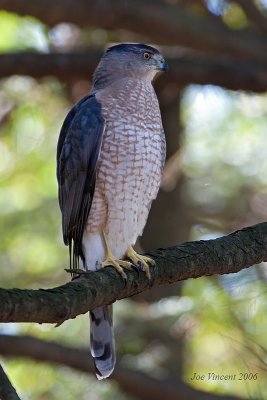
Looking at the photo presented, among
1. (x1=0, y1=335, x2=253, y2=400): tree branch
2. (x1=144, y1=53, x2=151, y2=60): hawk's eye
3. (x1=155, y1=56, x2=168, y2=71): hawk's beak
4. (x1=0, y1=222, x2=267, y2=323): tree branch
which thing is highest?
A: (x1=144, y1=53, x2=151, y2=60): hawk's eye

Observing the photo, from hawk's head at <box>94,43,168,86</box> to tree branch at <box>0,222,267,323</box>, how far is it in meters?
1.55

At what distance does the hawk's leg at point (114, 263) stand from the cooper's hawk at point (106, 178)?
11 millimetres

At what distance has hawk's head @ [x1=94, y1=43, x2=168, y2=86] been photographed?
5.43 m

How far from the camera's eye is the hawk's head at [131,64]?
17.8 feet

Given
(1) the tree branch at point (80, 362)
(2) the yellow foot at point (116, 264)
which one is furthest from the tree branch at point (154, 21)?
(2) the yellow foot at point (116, 264)

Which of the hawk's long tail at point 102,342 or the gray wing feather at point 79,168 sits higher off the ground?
the gray wing feather at point 79,168

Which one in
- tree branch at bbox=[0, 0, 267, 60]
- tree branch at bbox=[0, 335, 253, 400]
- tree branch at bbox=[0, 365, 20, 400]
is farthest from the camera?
tree branch at bbox=[0, 0, 267, 60]

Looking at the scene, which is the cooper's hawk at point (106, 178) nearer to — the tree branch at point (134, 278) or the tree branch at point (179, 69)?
the tree branch at point (134, 278)

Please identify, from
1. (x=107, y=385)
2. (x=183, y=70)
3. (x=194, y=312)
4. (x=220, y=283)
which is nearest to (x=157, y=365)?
(x=107, y=385)

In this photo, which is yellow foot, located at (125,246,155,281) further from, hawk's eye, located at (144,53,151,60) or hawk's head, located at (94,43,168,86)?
hawk's eye, located at (144,53,151,60)

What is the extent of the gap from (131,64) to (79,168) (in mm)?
888

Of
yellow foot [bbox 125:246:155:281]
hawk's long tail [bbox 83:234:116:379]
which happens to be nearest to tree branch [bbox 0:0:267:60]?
hawk's long tail [bbox 83:234:116:379]

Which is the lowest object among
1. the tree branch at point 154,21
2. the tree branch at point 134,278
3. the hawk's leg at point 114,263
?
the hawk's leg at point 114,263

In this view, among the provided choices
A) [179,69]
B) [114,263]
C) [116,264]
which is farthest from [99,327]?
[179,69]
